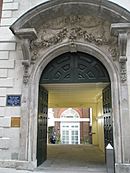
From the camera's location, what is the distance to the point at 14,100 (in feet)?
24.0

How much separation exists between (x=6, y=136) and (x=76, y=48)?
3.92 metres

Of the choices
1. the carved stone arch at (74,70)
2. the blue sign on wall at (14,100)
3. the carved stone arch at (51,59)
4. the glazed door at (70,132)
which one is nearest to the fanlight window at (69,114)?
the glazed door at (70,132)

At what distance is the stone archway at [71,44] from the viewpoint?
6777mm

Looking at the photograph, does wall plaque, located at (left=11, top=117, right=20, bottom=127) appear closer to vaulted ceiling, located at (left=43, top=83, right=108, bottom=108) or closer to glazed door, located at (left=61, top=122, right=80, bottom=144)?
vaulted ceiling, located at (left=43, top=83, right=108, bottom=108)

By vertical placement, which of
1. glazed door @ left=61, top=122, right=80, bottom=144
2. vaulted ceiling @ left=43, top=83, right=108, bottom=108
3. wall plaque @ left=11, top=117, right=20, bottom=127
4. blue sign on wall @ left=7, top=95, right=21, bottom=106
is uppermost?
vaulted ceiling @ left=43, top=83, right=108, bottom=108

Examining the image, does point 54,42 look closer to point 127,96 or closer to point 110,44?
point 110,44

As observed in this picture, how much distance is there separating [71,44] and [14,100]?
2.80 m

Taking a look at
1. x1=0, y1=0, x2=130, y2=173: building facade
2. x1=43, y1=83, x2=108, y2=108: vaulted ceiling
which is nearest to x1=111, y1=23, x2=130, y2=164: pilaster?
x1=0, y1=0, x2=130, y2=173: building facade

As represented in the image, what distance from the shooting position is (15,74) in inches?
295

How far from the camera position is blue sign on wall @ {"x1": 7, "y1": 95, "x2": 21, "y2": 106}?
7270 mm

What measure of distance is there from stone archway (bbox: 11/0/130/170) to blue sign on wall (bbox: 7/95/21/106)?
0.21 m

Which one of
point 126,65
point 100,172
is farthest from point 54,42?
point 100,172

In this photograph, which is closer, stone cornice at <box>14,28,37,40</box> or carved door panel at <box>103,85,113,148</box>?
stone cornice at <box>14,28,37,40</box>

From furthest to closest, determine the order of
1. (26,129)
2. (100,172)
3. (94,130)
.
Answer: (94,130) → (26,129) → (100,172)
